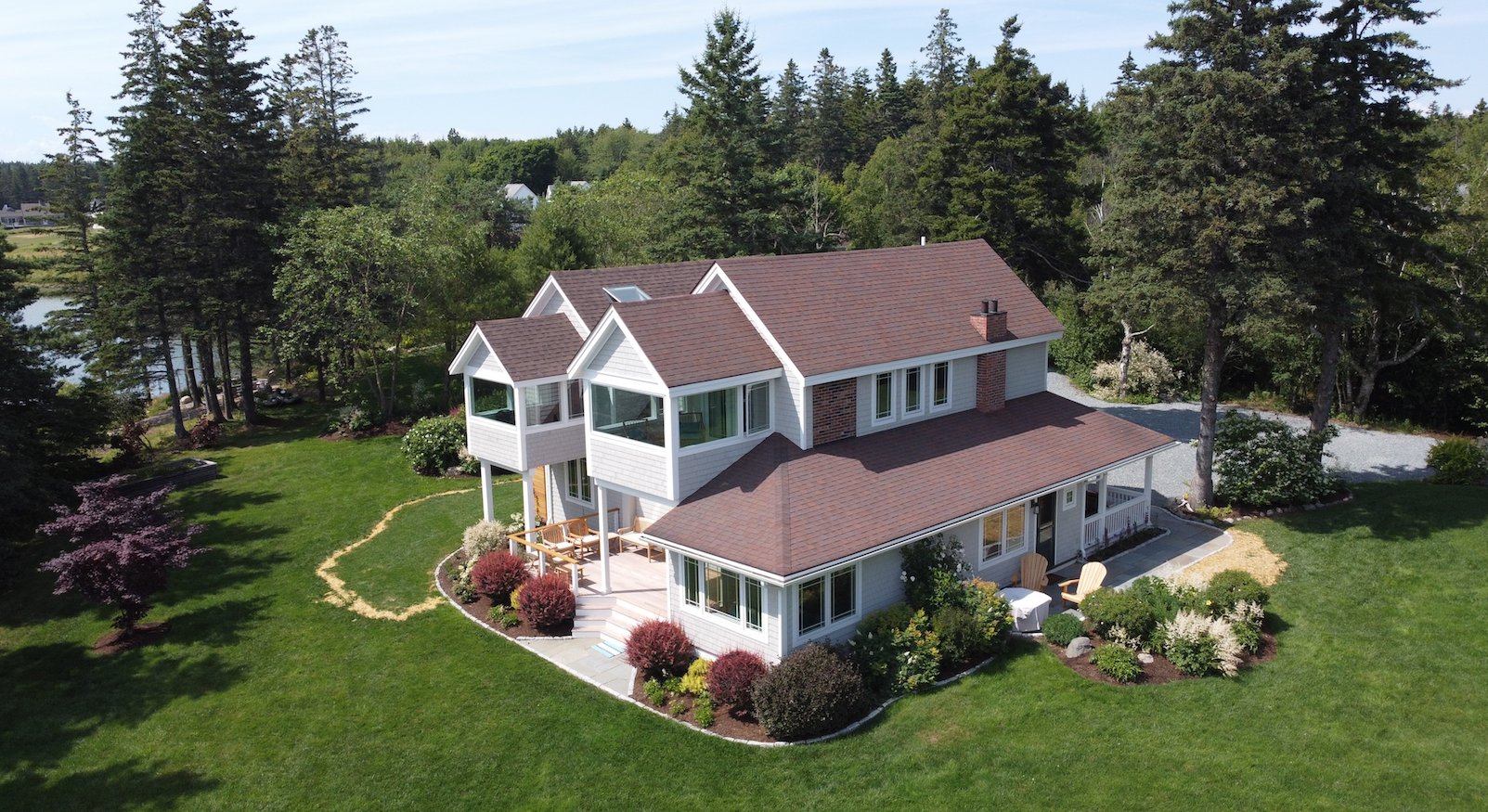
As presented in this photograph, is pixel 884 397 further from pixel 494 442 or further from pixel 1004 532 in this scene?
pixel 494 442

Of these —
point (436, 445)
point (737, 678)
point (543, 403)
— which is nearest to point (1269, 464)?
point (737, 678)

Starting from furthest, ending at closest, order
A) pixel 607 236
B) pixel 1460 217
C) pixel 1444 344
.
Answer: pixel 607 236 → pixel 1444 344 → pixel 1460 217

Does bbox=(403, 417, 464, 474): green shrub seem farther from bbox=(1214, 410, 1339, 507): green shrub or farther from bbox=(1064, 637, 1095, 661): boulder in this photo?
bbox=(1214, 410, 1339, 507): green shrub

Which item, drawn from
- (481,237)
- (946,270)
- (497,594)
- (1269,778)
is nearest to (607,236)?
(481,237)

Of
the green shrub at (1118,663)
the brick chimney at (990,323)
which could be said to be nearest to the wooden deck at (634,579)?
the green shrub at (1118,663)

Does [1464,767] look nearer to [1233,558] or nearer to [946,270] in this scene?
[1233,558]

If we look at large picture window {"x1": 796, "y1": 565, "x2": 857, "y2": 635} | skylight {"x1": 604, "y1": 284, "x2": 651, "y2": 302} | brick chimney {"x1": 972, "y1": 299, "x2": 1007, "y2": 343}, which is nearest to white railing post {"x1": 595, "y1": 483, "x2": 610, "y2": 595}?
large picture window {"x1": 796, "y1": 565, "x2": 857, "y2": 635}

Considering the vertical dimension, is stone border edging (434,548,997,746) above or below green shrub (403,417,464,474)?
below
